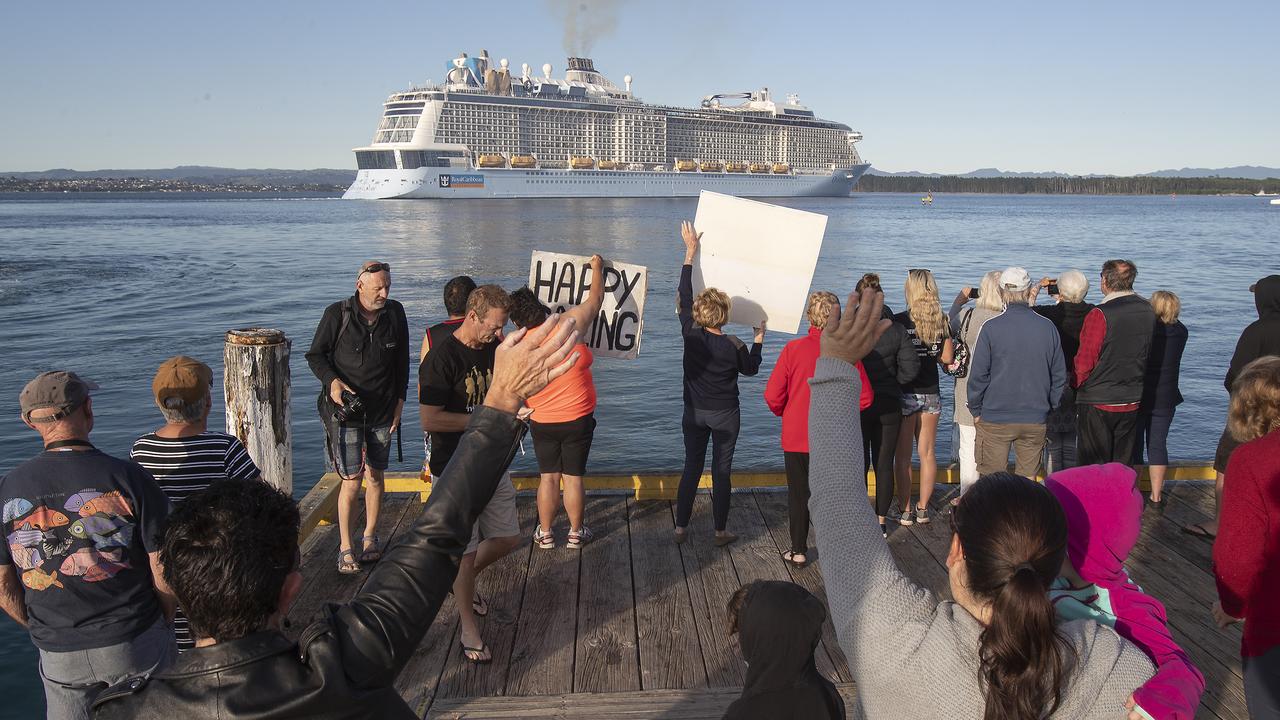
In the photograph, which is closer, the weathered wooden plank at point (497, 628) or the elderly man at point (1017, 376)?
the weathered wooden plank at point (497, 628)

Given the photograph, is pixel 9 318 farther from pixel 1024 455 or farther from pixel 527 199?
pixel 527 199

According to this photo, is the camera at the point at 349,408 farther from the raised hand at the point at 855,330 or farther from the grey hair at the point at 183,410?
the raised hand at the point at 855,330

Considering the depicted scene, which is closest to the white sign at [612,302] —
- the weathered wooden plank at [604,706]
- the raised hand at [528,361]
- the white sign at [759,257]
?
the white sign at [759,257]

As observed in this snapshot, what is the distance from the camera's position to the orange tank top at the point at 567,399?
14.1ft

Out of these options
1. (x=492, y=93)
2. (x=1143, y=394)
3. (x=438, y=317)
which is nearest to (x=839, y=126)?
(x=492, y=93)

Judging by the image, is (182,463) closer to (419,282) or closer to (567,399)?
(567,399)

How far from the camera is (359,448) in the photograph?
4.41 metres

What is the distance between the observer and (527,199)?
77.6m

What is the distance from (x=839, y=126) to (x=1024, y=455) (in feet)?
331

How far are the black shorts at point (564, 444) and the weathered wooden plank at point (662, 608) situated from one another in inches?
23.0

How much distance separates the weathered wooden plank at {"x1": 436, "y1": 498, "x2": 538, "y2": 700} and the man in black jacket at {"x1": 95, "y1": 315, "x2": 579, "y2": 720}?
185cm

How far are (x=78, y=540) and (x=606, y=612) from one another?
2.13 metres

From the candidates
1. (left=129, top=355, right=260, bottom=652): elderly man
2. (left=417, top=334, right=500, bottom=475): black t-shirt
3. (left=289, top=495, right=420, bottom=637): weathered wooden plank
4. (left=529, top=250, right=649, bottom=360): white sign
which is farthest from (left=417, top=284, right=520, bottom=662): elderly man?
(left=129, top=355, right=260, bottom=652): elderly man

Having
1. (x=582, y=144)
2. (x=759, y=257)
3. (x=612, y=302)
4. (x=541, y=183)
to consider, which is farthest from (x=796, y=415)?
(x=582, y=144)
